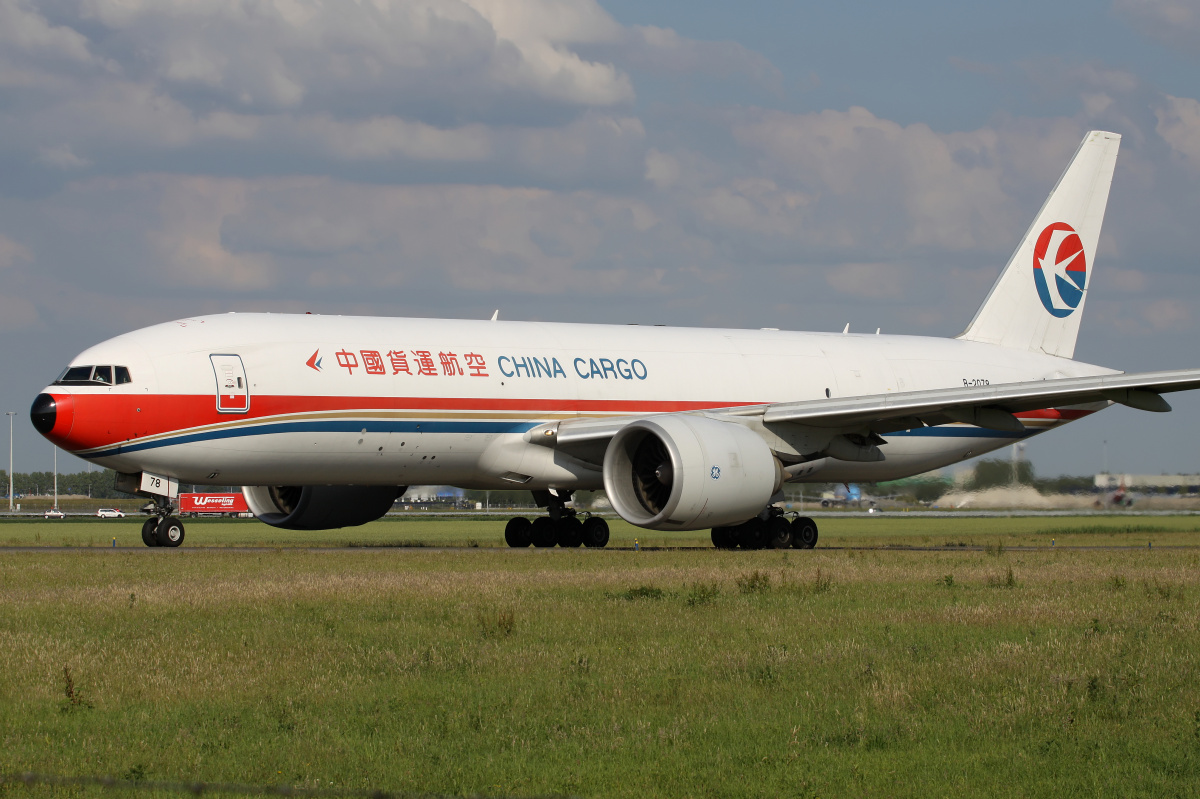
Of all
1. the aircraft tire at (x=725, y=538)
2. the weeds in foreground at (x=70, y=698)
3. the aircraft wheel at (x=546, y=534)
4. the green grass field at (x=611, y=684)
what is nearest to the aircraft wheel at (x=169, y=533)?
the green grass field at (x=611, y=684)

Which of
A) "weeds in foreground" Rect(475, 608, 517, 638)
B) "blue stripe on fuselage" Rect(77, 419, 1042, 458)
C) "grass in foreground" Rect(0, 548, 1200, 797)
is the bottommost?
"grass in foreground" Rect(0, 548, 1200, 797)

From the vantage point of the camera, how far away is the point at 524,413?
25.2 m

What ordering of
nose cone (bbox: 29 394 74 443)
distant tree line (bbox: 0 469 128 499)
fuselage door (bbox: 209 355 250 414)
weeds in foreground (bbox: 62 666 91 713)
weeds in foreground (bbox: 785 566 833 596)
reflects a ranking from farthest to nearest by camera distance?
1. distant tree line (bbox: 0 469 128 499)
2. fuselage door (bbox: 209 355 250 414)
3. nose cone (bbox: 29 394 74 443)
4. weeds in foreground (bbox: 785 566 833 596)
5. weeds in foreground (bbox: 62 666 91 713)

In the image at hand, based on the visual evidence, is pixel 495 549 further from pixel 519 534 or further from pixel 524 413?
pixel 524 413

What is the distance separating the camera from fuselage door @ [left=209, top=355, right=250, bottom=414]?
73.6 feet

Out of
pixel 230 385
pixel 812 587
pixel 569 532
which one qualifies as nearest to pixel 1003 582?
pixel 812 587

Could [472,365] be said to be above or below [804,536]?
above

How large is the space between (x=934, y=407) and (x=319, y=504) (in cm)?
1223

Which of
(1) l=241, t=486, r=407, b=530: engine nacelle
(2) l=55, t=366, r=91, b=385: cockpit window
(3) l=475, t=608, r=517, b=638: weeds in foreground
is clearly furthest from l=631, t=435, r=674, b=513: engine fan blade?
(3) l=475, t=608, r=517, b=638: weeds in foreground

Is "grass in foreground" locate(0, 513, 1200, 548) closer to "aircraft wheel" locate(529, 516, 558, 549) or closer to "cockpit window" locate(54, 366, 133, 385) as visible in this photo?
"aircraft wheel" locate(529, 516, 558, 549)

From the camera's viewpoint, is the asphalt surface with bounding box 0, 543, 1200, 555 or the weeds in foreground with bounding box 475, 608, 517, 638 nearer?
the weeds in foreground with bounding box 475, 608, 517, 638

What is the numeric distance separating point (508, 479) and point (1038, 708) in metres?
17.3

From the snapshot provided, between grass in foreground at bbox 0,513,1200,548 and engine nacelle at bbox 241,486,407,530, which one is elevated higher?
engine nacelle at bbox 241,486,407,530

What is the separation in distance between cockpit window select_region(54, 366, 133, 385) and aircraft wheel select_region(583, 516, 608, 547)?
985cm
